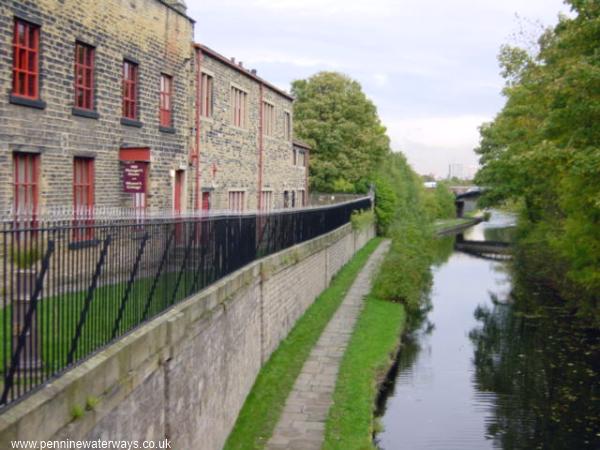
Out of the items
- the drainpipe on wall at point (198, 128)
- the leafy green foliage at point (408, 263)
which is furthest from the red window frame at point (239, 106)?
the leafy green foliage at point (408, 263)

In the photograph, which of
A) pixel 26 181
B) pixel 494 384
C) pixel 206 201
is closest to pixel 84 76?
pixel 26 181

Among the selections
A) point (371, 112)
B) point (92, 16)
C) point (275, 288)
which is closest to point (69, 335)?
point (275, 288)

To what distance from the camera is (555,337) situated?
21141 mm

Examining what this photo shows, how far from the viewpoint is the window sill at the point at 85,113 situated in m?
14.5

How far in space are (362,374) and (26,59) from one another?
9482 millimetres

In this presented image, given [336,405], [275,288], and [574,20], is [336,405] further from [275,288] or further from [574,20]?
[574,20]

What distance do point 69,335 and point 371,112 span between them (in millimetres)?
44305

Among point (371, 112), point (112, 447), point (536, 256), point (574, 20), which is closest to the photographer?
point (112, 447)

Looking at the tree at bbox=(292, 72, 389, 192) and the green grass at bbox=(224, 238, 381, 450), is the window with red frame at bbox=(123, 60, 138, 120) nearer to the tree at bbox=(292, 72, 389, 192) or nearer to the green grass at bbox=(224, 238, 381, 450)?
the green grass at bbox=(224, 238, 381, 450)

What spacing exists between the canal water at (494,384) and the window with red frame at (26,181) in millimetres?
8222

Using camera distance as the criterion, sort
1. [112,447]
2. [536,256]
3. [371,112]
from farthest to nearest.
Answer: [371,112], [536,256], [112,447]

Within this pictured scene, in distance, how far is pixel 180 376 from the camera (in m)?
8.20

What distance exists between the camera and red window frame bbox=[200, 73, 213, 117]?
69.2ft

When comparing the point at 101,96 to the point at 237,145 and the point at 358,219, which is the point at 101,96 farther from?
the point at 358,219
